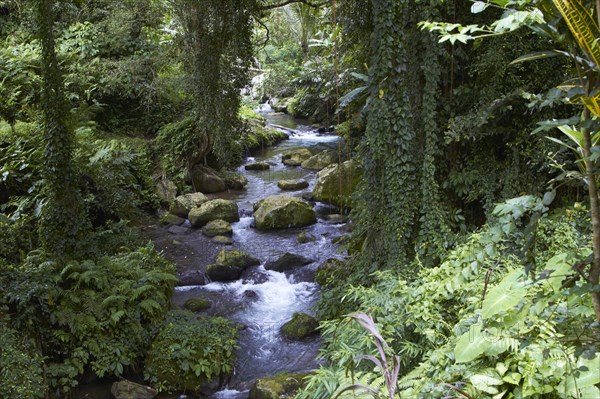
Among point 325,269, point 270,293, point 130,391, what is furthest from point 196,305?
point 325,269

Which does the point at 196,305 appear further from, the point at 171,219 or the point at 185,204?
the point at 185,204

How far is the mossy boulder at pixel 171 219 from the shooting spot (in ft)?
37.2

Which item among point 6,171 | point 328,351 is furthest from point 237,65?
point 328,351

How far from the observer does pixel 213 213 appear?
11.3 metres

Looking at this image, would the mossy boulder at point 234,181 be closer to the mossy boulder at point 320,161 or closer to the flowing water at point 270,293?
the flowing water at point 270,293

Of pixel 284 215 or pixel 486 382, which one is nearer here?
pixel 486 382

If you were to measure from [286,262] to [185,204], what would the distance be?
3.86 metres

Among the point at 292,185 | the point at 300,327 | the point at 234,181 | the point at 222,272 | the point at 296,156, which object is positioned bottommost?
the point at 300,327

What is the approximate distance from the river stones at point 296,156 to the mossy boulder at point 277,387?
10243 mm

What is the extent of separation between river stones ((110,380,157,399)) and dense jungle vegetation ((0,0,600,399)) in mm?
173

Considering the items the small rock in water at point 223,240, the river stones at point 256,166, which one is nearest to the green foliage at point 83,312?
the small rock in water at point 223,240

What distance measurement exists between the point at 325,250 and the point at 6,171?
5.91m

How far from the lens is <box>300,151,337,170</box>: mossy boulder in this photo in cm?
1511

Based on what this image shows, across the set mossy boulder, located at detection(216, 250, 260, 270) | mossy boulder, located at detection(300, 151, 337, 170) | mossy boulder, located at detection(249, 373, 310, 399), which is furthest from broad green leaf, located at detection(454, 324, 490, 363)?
mossy boulder, located at detection(300, 151, 337, 170)
